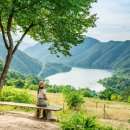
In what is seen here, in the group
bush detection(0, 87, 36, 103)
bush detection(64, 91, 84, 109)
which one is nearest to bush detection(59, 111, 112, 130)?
bush detection(0, 87, 36, 103)

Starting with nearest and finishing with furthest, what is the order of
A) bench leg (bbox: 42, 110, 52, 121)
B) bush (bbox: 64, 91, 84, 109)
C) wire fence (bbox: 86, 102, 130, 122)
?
bench leg (bbox: 42, 110, 52, 121)
wire fence (bbox: 86, 102, 130, 122)
bush (bbox: 64, 91, 84, 109)

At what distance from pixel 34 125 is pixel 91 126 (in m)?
2.88

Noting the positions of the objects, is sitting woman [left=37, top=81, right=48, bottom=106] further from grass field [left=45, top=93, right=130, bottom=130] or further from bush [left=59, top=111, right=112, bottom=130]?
bush [left=59, top=111, right=112, bottom=130]

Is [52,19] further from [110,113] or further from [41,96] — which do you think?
[110,113]

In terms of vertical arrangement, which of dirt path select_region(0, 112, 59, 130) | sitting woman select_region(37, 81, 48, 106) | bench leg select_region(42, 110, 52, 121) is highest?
sitting woman select_region(37, 81, 48, 106)

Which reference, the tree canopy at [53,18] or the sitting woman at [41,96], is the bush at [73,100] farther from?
the sitting woman at [41,96]

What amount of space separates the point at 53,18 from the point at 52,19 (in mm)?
167

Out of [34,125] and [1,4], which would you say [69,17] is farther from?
[34,125]

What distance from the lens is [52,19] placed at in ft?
53.9

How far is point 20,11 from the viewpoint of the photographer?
1530 cm

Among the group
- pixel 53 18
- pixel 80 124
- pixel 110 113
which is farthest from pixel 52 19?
pixel 110 113

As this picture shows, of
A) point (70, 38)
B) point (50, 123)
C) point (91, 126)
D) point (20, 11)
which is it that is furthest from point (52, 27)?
point (91, 126)

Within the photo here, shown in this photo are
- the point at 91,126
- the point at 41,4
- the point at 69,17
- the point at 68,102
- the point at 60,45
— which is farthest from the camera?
the point at 68,102

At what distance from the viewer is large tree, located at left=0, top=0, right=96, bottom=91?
1490 cm
